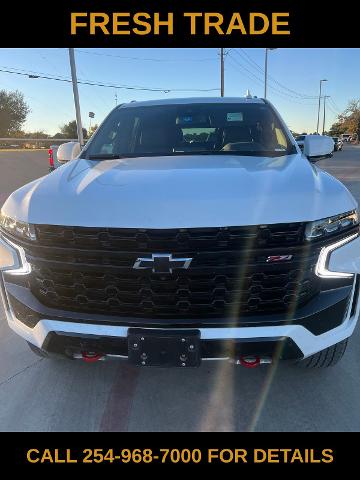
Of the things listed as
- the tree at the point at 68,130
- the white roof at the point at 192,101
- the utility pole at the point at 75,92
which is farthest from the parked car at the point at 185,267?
the tree at the point at 68,130

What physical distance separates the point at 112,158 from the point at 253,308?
5.43 feet

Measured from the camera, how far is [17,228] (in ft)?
7.70

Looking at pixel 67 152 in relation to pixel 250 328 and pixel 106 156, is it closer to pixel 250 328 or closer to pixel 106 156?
pixel 106 156

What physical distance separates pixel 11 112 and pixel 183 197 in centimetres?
7461

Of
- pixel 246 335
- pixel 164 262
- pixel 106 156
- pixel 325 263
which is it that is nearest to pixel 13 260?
pixel 164 262

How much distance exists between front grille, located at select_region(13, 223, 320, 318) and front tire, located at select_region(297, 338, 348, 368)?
1.96 ft

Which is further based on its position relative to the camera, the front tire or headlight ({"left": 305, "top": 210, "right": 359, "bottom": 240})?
the front tire

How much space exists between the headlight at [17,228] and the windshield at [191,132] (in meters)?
0.99

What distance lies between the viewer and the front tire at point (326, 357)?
2.54 m

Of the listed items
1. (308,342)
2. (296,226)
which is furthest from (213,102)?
(308,342)

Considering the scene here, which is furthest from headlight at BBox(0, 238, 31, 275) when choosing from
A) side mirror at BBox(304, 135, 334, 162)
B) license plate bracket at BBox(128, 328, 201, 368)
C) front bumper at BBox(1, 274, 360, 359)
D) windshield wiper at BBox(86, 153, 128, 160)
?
side mirror at BBox(304, 135, 334, 162)

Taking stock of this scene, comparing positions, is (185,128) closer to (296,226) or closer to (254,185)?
(254,185)

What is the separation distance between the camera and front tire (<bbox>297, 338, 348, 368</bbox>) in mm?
2537

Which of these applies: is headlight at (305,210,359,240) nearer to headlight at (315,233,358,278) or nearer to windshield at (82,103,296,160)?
headlight at (315,233,358,278)
